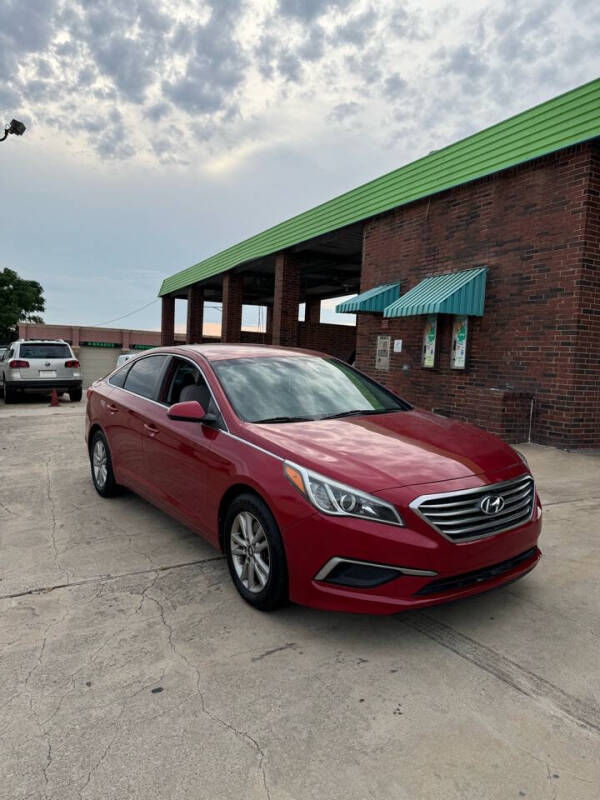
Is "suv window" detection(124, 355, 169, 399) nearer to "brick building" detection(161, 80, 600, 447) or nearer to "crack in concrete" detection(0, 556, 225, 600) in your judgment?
"crack in concrete" detection(0, 556, 225, 600)

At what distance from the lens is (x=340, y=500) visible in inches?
112

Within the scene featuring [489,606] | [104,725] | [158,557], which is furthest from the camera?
[158,557]

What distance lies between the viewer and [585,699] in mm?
2479

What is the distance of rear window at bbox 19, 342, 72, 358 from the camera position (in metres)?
15.0

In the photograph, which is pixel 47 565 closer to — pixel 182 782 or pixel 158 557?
pixel 158 557

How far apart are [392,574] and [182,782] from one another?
4.11ft

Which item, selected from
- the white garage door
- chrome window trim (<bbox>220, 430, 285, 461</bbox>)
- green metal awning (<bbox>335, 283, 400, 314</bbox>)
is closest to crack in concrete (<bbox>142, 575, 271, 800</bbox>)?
chrome window trim (<bbox>220, 430, 285, 461</bbox>)

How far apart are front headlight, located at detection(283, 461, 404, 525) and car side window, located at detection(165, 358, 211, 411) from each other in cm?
137

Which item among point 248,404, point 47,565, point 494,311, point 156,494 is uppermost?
point 494,311

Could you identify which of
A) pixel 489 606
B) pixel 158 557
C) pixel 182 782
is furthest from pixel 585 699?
pixel 158 557

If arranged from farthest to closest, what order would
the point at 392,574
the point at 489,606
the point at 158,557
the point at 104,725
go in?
the point at 158,557
the point at 489,606
the point at 392,574
the point at 104,725

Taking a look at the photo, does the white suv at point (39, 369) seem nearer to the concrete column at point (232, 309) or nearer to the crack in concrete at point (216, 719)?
the concrete column at point (232, 309)

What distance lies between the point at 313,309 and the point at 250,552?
25.6m

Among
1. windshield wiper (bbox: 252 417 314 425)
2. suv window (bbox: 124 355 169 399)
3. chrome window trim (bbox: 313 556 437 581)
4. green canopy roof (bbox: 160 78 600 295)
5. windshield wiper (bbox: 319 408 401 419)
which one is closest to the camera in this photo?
chrome window trim (bbox: 313 556 437 581)
